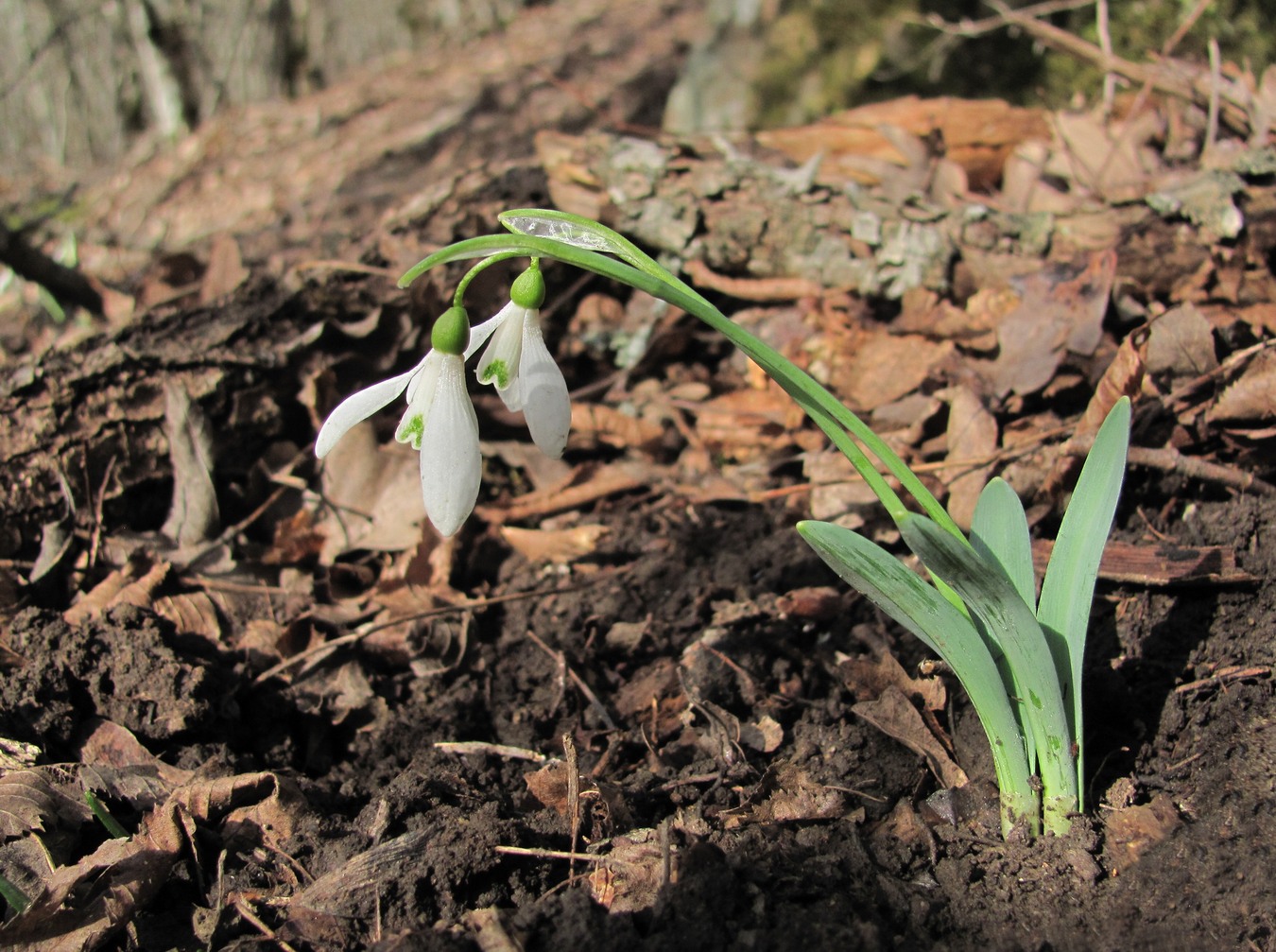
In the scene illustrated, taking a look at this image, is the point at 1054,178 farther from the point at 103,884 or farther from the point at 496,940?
the point at 103,884

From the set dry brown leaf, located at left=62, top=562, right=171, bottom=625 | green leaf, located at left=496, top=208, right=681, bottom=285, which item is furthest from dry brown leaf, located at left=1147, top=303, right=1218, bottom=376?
dry brown leaf, located at left=62, top=562, right=171, bottom=625

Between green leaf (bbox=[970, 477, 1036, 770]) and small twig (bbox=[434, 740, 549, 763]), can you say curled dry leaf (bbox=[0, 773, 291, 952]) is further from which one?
green leaf (bbox=[970, 477, 1036, 770])

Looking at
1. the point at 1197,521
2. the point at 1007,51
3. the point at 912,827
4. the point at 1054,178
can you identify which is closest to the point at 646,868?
the point at 912,827

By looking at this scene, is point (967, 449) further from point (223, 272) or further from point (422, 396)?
point (223, 272)

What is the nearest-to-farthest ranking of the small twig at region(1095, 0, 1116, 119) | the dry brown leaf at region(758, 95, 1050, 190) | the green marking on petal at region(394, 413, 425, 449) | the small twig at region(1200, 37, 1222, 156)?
the green marking on petal at region(394, 413, 425, 449) → the small twig at region(1200, 37, 1222, 156) → the small twig at region(1095, 0, 1116, 119) → the dry brown leaf at region(758, 95, 1050, 190)

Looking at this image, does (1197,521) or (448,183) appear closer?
(1197,521)

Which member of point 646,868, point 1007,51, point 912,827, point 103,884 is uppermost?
point 1007,51

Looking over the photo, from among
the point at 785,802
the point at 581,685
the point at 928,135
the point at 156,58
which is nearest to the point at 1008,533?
the point at 785,802
